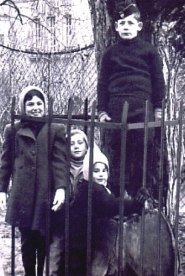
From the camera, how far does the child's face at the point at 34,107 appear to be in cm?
389

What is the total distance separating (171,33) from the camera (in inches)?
189

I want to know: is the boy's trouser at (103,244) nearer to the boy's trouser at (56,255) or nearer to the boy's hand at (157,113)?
the boy's trouser at (56,255)

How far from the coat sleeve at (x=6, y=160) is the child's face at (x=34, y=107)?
0.59 feet

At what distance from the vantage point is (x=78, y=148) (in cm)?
410

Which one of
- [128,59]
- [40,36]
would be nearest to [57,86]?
[40,36]

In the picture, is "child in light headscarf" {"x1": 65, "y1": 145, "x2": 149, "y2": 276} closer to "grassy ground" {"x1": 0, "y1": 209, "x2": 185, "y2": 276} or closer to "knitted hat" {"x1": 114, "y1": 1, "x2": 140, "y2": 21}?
"grassy ground" {"x1": 0, "y1": 209, "x2": 185, "y2": 276}

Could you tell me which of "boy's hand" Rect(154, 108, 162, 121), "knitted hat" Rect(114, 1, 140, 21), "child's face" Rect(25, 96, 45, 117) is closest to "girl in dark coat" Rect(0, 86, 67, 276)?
"child's face" Rect(25, 96, 45, 117)

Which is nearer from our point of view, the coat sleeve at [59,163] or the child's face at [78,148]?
the coat sleeve at [59,163]

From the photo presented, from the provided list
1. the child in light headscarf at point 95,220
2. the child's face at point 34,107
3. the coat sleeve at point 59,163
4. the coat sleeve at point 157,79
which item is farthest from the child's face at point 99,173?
the coat sleeve at point 157,79

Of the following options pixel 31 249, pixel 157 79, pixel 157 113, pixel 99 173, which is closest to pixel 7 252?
pixel 31 249

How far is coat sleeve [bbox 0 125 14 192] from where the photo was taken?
391 cm

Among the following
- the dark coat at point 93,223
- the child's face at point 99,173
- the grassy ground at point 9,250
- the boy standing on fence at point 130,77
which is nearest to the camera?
the dark coat at point 93,223

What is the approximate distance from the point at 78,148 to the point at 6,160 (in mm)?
532

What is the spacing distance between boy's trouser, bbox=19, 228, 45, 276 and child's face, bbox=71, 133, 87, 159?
0.62 meters
